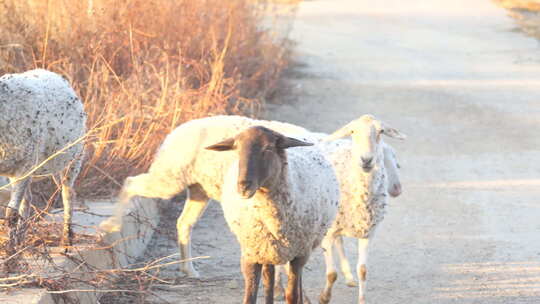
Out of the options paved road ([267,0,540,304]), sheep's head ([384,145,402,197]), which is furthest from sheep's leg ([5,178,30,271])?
sheep's head ([384,145,402,197])

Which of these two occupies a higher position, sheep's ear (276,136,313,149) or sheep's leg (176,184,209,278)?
sheep's ear (276,136,313,149)

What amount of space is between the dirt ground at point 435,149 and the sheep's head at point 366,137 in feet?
3.42

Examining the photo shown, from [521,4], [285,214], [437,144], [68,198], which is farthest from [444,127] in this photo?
[521,4]

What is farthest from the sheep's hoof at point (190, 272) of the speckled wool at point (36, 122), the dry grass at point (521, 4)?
the dry grass at point (521, 4)

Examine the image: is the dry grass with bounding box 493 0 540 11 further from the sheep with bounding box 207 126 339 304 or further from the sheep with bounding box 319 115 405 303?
the sheep with bounding box 207 126 339 304

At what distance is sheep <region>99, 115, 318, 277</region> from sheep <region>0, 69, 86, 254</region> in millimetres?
769

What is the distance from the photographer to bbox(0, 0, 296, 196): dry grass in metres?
8.49

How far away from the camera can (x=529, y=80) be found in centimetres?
1581

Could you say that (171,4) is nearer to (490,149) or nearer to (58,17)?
(58,17)

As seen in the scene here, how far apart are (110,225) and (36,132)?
135 cm

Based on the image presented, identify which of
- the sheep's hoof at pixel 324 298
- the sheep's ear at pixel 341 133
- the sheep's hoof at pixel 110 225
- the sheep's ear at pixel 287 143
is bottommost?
the sheep's hoof at pixel 324 298

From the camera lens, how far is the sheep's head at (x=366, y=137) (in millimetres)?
6508

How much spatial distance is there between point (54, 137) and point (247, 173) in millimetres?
1783

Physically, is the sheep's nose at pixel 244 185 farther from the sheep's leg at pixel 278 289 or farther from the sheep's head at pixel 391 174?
the sheep's head at pixel 391 174
